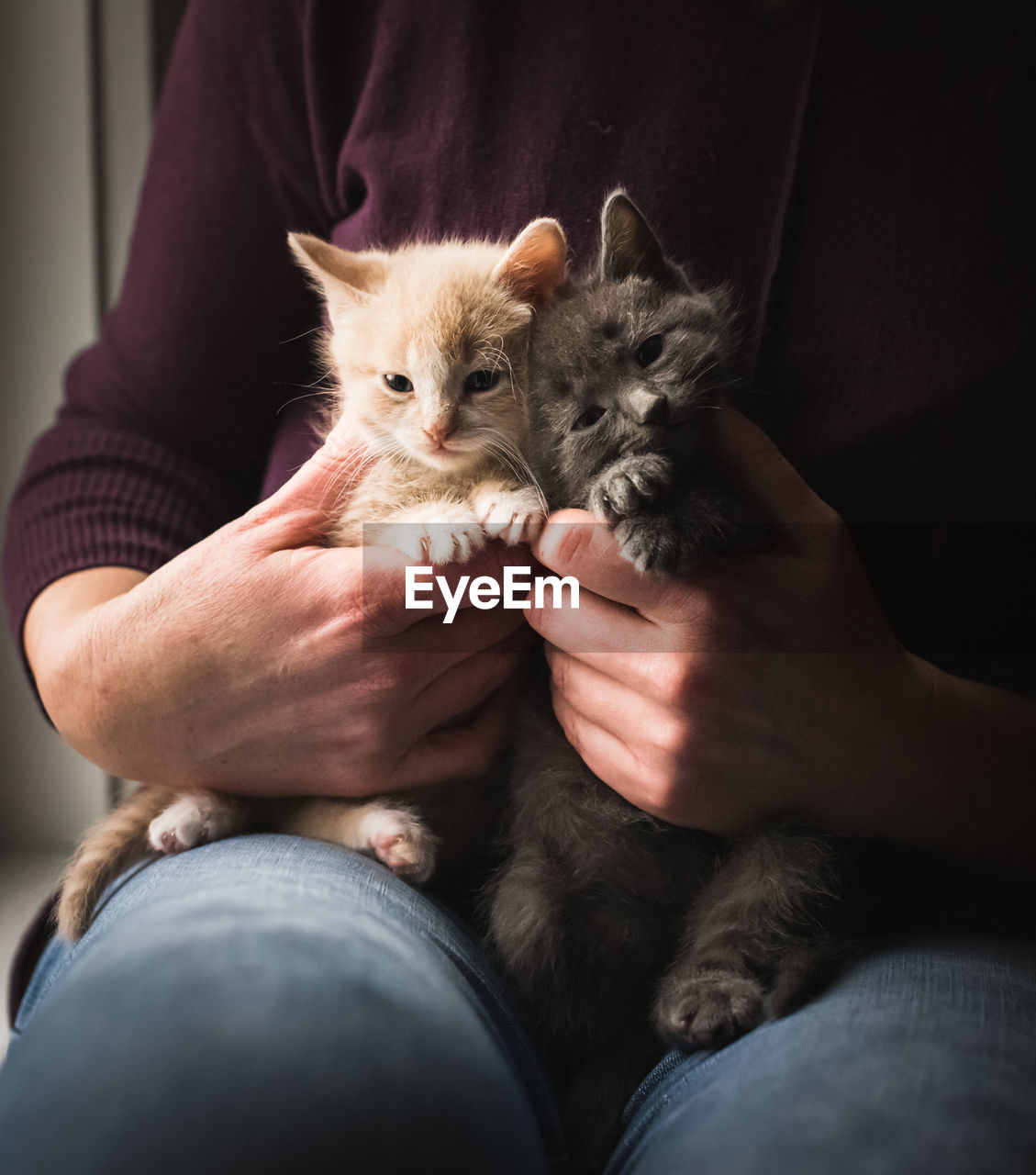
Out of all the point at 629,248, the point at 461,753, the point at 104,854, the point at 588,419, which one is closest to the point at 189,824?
the point at 104,854

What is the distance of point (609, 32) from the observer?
0.59 metres

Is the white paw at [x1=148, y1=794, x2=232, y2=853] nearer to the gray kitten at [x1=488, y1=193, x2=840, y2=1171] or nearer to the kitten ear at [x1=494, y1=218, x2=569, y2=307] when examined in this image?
the gray kitten at [x1=488, y1=193, x2=840, y2=1171]

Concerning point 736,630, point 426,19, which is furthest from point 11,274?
point 736,630

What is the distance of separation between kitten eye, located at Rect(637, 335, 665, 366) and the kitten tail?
1.60 feet

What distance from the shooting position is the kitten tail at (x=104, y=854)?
603 millimetres

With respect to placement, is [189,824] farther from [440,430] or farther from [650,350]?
[650,350]

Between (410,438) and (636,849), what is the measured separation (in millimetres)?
357

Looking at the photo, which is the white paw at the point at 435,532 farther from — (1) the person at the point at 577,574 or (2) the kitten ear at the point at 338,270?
(2) the kitten ear at the point at 338,270

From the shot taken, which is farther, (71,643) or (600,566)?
(71,643)

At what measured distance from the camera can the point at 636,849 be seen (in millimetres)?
592

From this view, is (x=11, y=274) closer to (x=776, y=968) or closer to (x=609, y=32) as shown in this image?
(x=609, y=32)

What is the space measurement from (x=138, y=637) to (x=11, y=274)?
31 cm

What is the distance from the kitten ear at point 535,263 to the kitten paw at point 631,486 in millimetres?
153

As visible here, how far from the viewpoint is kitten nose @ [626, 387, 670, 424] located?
0.51 metres
